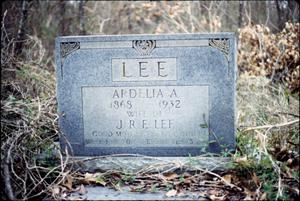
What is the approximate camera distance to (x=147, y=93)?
3.91 meters

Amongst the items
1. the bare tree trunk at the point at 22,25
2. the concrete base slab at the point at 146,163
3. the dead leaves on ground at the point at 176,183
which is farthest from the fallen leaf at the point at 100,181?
the bare tree trunk at the point at 22,25

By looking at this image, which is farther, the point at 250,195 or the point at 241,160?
the point at 241,160

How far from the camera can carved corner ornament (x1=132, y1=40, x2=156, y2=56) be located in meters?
3.86

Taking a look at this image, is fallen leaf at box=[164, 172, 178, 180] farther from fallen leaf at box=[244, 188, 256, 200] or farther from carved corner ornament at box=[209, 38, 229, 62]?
carved corner ornament at box=[209, 38, 229, 62]

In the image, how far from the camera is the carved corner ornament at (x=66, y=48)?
3914 millimetres

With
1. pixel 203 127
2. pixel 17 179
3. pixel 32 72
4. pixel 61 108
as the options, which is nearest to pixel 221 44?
pixel 203 127

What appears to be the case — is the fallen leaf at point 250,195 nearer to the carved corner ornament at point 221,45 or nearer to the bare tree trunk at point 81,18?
the carved corner ornament at point 221,45

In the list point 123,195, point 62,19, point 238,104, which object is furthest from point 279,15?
point 123,195

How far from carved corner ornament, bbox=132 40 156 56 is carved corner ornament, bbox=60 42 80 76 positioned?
1.59 ft

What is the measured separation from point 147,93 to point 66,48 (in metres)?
0.77

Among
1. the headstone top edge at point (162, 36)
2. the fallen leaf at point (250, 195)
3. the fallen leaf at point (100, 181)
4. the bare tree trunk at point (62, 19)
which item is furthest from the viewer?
the bare tree trunk at point (62, 19)

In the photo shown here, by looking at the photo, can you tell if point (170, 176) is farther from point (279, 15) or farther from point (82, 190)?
point (279, 15)

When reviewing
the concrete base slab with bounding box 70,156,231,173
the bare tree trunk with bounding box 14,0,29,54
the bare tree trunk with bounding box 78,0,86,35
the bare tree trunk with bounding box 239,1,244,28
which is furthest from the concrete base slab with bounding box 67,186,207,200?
the bare tree trunk with bounding box 78,0,86,35

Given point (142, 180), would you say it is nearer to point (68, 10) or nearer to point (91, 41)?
point (91, 41)
